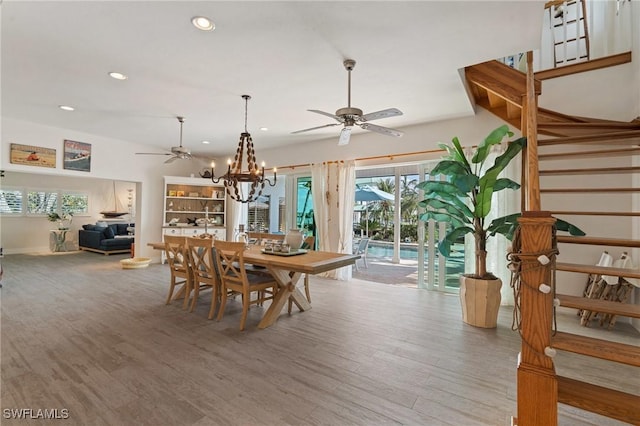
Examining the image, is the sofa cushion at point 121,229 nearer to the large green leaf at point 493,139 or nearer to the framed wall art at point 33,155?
the framed wall art at point 33,155

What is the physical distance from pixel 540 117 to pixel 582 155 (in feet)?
2.45

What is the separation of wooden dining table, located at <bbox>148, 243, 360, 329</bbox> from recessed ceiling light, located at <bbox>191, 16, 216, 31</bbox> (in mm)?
2071

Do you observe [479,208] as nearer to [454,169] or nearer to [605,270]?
[454,169]

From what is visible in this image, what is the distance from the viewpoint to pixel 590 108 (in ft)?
11.3

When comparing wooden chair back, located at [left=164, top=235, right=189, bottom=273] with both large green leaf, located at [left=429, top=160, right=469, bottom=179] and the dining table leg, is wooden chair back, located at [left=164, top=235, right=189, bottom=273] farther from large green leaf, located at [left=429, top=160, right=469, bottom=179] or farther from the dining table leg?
large green leaf, located at [left=429, top=160, right=469, bottom=179]

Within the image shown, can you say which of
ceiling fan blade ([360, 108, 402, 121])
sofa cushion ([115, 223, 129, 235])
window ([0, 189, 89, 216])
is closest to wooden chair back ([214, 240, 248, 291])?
ceiling fan blade ([360, 108, 402, 121])

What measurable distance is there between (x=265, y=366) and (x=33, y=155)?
569cm

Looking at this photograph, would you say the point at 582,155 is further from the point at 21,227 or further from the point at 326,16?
the point at 21,227

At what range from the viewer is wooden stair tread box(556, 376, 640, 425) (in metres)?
1.28

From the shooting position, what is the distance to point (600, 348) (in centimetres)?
134

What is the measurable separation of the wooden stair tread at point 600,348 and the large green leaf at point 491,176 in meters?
1.95

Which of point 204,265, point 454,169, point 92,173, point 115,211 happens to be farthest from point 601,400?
point 115,211

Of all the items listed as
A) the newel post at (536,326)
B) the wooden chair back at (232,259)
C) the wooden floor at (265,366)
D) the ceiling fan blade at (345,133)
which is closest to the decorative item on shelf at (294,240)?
the wooden chair back at (232,259)

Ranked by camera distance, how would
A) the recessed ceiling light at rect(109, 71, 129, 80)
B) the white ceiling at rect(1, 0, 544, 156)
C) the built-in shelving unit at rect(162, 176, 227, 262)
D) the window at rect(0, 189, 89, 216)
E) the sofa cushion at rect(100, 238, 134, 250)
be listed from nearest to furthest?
1. the white ceiling at rect(1, 0, 544, 156)
2. the recessed ceiling light at rect(109, 71, 129, 80)
3. the built-in shelving unit at rect(162, 176, 227, 262)
4. the sofa cushion at rect(100, 238, 134, 250)
5. the window at rect(0, 189, 89, 216)
